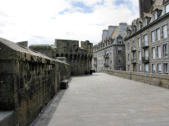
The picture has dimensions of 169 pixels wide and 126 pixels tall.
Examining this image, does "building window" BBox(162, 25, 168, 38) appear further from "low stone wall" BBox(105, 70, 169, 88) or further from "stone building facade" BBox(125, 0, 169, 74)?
"low stone wall" BBox(105, 70, 169, 88)

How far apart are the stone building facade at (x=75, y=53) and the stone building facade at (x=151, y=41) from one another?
979 cm

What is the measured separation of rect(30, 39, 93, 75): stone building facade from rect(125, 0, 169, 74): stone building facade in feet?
32.1

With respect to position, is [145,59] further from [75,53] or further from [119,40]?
[119,40]

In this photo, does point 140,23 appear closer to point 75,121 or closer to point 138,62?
point 138,62

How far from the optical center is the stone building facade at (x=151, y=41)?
64.0 feet

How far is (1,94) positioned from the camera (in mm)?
2916

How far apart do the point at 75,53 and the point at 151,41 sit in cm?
1454

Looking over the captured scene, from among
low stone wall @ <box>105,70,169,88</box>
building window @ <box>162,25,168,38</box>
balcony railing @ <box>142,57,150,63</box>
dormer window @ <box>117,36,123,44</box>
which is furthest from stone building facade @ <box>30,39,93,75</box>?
building window @ <box>162,25,168,38</box>

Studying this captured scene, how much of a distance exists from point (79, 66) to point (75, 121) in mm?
25780

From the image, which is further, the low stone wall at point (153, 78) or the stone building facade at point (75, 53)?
the stone building facade at point (75, 53)

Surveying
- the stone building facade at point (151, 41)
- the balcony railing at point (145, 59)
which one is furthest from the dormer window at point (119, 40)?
the balcony railing at point (145, 59)

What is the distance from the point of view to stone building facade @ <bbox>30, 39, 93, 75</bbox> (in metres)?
27.3

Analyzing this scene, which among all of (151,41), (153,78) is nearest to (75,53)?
(151,41)

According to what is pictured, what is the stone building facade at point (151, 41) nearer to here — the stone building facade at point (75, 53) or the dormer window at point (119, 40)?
the dormer window at point (119, 40)
